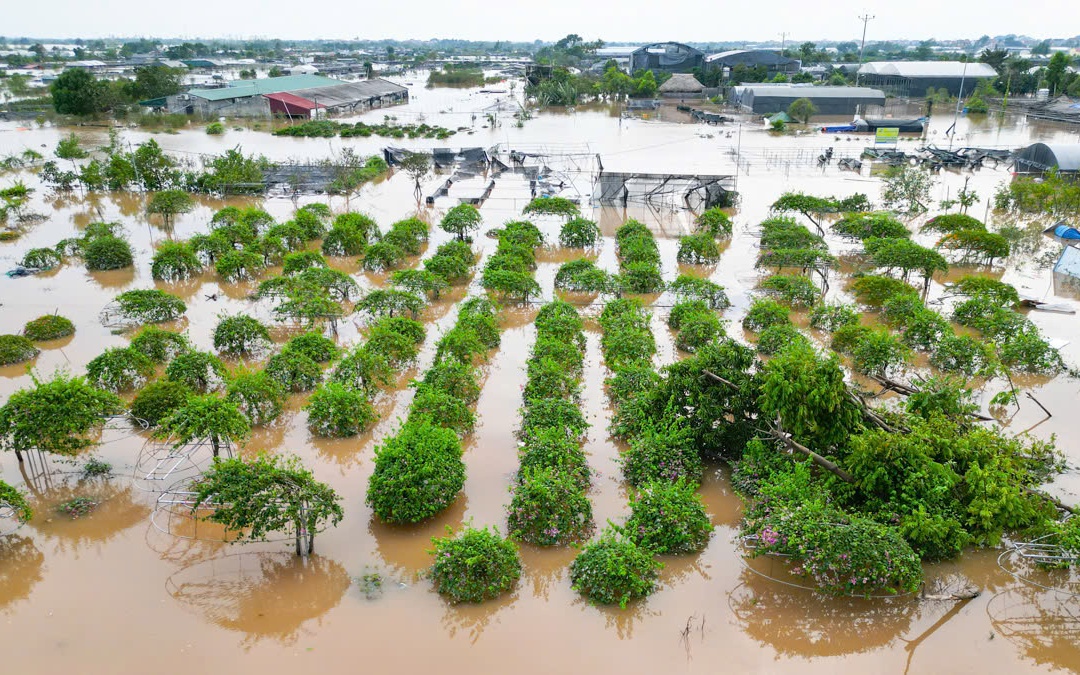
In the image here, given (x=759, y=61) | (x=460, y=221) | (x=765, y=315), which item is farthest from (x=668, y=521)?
(x=759, y=61)

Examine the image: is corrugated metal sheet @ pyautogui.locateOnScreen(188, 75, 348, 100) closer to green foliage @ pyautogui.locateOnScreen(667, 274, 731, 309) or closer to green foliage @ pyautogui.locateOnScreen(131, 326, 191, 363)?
green foliage @ pyautogui.locateOnScreen(131, 326, 191, 363)

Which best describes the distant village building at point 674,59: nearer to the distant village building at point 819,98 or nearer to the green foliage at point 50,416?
the distant village building at point 819,98

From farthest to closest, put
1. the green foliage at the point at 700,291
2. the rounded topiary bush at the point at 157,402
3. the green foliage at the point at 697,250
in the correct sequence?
the green foliage at the point at 697,250, the green foliage at the point at 700,291, the rounded topiary bush at the point at 157,402

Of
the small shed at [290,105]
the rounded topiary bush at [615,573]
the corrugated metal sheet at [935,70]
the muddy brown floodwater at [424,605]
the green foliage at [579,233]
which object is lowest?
the muddy brown floodwater at [424,605]

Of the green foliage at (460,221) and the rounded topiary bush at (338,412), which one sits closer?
the rounded topiary bush at (338,412)

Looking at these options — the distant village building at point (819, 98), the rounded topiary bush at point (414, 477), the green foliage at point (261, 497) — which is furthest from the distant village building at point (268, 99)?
the green foliage at point (261, 497)

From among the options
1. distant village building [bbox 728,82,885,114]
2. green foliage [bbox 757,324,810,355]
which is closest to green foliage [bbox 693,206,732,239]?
green foliage [bbox 757,324,810,355]

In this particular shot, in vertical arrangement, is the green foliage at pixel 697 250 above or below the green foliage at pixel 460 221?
below

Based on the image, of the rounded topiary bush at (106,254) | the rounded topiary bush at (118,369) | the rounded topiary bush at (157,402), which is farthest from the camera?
the rounded topiary bush at (106,254)
